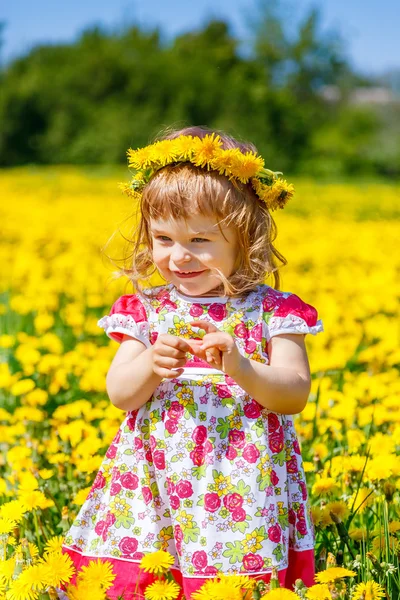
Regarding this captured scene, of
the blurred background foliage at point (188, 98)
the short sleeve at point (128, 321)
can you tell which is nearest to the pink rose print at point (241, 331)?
the short sleeve at point (128, 321)

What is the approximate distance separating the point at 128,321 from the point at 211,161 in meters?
0.43

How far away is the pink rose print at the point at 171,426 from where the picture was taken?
195 centimetres

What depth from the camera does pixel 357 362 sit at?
4.07 metres

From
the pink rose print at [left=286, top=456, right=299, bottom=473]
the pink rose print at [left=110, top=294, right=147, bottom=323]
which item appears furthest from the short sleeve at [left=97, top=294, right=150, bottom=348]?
the pink rose print at [left=286, top=456, right=299, bottom=473]

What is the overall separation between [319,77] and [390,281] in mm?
44141

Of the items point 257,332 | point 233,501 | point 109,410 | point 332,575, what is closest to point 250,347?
point 257,332

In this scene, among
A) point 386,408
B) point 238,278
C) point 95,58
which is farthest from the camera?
point 95,58

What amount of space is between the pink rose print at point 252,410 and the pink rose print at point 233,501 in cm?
18

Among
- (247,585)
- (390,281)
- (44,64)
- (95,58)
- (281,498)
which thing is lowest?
(247,585)

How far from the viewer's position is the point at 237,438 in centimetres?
193

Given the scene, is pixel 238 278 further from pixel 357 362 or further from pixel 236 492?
pixel 357 362

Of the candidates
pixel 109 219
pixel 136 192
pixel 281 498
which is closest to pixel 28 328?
pixel 136 192

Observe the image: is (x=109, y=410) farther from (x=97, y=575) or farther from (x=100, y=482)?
(x=97, y=575)

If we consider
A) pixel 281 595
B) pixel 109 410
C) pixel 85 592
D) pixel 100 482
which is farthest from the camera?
pixel 109 410
